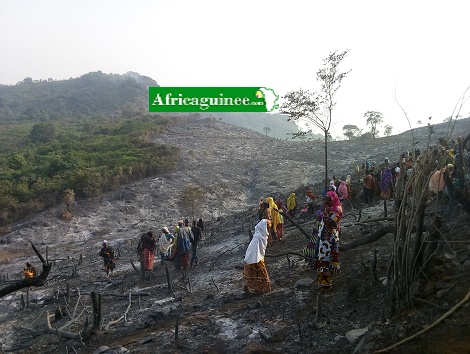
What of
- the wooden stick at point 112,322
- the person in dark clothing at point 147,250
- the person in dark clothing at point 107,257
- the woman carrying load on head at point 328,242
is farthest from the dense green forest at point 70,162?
the woman carrying load on head at point 328,242

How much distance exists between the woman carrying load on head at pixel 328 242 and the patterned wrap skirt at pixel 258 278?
3.54 feet

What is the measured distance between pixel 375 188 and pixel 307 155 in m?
22.0

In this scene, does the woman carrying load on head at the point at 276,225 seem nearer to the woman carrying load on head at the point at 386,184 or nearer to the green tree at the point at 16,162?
the woman carrying load on head at the point at 386,184

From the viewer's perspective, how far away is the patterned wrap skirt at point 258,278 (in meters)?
6.71

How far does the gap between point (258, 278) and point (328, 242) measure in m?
1.48

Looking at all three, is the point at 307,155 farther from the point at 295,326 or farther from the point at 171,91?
the point at 295,326

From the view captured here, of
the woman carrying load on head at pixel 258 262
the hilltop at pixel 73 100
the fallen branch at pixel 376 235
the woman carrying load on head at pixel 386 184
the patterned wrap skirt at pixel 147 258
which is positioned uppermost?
the hilltop at pixel 73 100

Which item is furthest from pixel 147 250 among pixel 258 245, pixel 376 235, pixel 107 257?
pixel 376 235

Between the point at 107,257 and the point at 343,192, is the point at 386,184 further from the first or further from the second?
the point at 107,257

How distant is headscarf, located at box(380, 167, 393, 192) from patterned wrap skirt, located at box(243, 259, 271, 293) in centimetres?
643

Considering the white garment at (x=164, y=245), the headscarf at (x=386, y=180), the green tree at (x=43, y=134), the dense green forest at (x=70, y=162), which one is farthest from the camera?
the green tree at (x=43, y=134)

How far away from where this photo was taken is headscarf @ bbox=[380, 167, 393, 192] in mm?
11664

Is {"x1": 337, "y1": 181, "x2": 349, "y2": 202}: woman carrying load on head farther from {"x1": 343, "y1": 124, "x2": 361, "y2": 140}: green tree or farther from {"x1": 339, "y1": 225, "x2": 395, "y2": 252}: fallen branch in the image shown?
{"x1": 343, "y1": 124, "x2": 361, "y2": 140}: green tree

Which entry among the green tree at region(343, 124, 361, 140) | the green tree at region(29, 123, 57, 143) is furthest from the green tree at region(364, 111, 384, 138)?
the green tree at region(29, 123, 57, 143)
